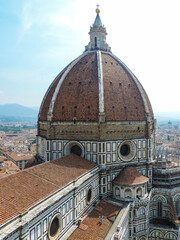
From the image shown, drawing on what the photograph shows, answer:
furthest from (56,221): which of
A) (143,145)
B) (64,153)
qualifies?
(143,145)

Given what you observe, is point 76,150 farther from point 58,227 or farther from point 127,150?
point 58,227

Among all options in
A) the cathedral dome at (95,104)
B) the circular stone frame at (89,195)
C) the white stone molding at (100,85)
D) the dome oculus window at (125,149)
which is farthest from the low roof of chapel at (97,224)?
the white stone molding at (100,85)

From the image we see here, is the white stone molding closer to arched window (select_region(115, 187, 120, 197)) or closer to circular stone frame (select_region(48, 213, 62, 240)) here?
arched window (select_region(115, 187, 120, 197))

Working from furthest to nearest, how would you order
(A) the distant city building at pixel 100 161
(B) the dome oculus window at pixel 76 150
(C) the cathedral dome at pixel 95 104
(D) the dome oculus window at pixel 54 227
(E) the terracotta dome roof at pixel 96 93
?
(B) the dome oculus window at pixel 76 150
(E) the terracotta dome roof at pixel 96 93
(C) the cathedral dome at pixel 95 104
(A) the distant city building at pixel 100 161
(D) the dome oculus window at pixel 54 227

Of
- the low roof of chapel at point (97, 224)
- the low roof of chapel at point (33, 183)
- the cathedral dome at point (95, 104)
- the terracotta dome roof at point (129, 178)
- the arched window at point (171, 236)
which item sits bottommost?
the arched window at point (171, 236)

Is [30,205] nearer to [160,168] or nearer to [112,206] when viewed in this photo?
[112,206]

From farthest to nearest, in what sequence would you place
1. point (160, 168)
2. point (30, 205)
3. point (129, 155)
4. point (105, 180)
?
point (160, 168) < point (129, 155) < point (105, 180) < point (30, 205)

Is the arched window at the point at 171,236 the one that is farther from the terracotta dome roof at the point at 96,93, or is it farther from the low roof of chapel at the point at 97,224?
the terracotta dome roof at the point at 96,93

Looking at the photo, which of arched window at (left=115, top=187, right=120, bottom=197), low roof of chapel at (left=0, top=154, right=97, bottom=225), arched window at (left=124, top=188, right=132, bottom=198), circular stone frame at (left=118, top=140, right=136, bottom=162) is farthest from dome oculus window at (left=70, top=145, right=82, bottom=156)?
arched window at (left=124, top=188, right=132, bottom=198)
